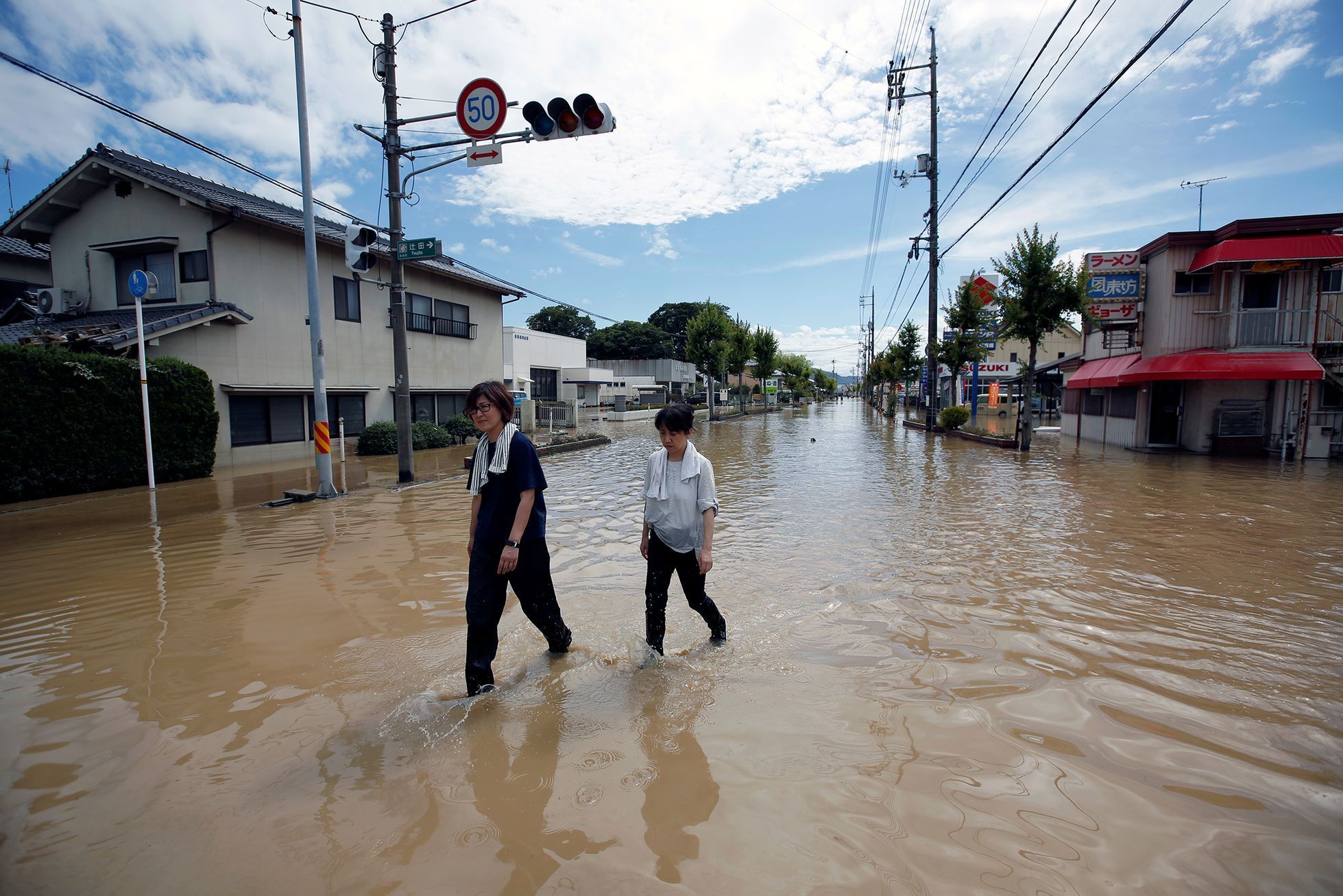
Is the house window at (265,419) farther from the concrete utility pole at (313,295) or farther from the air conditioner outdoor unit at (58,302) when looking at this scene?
the concrete utility pole at (313,295)

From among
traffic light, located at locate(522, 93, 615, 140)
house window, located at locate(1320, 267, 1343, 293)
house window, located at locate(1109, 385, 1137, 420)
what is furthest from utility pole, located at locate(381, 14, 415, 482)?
house window, located at locate(1320, 267, 1343, 293)

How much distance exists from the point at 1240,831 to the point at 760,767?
194 centimetres

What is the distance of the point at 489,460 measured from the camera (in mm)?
3801

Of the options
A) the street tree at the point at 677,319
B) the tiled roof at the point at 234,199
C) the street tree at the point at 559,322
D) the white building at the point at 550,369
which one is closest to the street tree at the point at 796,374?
the street tree at the point at 677,319

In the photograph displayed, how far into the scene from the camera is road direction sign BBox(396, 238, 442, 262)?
482 inches

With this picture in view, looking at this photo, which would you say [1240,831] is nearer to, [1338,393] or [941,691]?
[941,691]

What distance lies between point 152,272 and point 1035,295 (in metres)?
24.1

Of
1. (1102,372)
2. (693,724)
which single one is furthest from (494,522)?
(1102,372)

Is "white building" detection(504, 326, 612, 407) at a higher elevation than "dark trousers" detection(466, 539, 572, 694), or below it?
higher

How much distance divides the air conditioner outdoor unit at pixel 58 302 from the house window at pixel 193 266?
3511 mm

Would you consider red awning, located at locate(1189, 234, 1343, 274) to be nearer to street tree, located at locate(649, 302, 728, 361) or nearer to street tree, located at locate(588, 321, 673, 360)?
street tree, located at locate(588, 321, 673, 360)

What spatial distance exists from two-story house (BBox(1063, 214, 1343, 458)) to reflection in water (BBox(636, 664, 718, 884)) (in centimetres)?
1912

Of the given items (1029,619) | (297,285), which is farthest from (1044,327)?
(297,285)

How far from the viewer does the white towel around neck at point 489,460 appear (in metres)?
3.76
